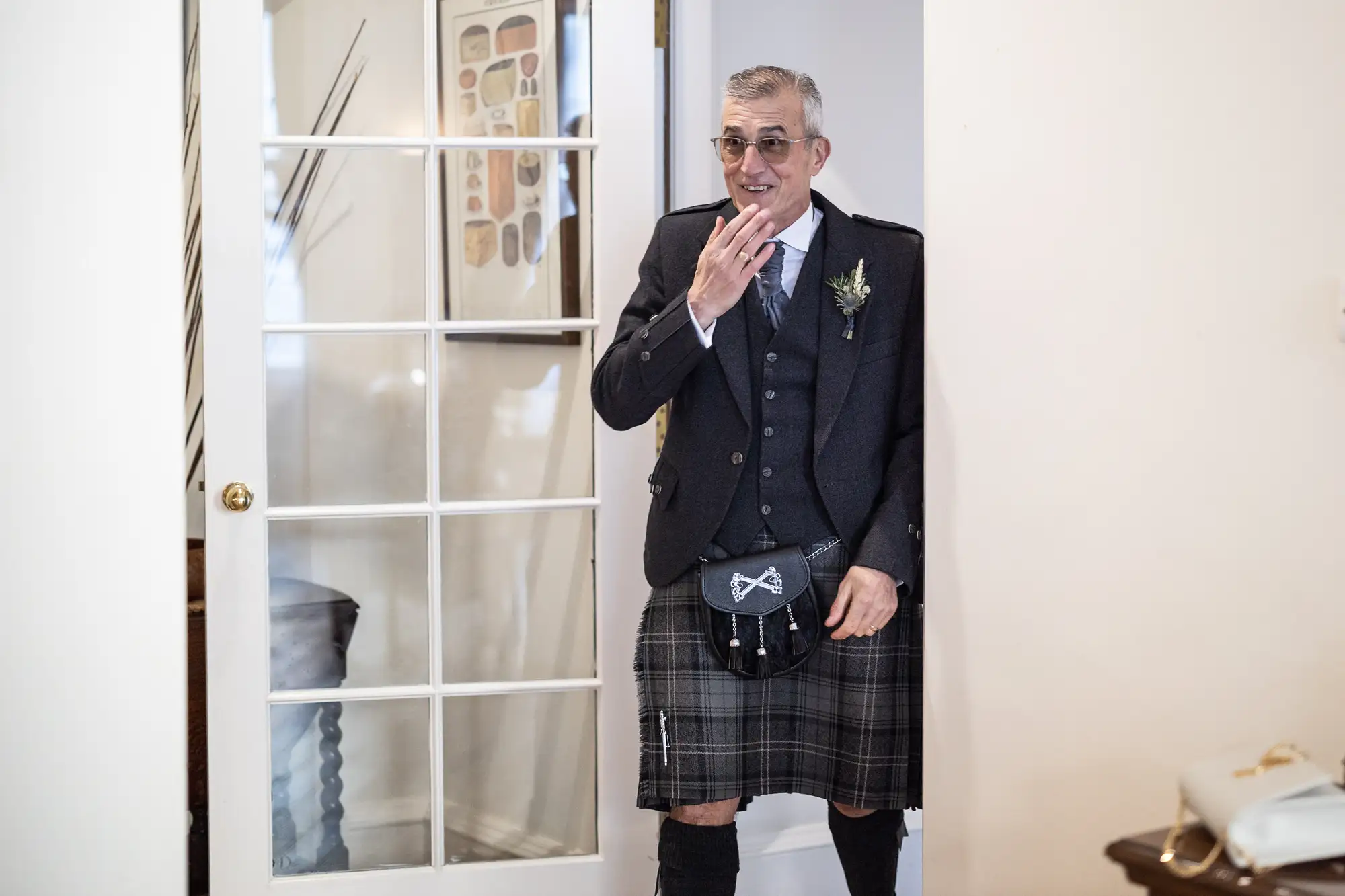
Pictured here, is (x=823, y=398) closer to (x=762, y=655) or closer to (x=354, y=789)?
(x=762, y=655)

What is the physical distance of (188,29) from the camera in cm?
236

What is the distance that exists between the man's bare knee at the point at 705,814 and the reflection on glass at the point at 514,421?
0.67 m

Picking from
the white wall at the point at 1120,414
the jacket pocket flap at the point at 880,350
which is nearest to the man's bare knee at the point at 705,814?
the white wall at the point at 1120,414

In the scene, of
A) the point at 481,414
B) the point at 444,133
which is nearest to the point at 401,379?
the point at 481,414

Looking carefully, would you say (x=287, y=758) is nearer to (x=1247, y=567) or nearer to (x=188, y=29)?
(x=188, y=29)

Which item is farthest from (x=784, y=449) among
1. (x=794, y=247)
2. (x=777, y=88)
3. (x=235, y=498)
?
(x=235, y=498)

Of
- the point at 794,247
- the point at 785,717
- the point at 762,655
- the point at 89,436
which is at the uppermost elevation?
the point at 794,247

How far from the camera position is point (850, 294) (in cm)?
180

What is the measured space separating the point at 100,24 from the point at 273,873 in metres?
1.51

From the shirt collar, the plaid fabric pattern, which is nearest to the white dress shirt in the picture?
the shirt collar

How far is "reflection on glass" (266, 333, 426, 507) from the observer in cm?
219

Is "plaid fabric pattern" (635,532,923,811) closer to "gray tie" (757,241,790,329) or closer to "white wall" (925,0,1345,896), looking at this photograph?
"white wall" (925,0,1345,896)

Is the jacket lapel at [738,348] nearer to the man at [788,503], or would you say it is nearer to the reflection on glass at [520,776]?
the man at [788,503]

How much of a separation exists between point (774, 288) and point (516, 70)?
743mm
